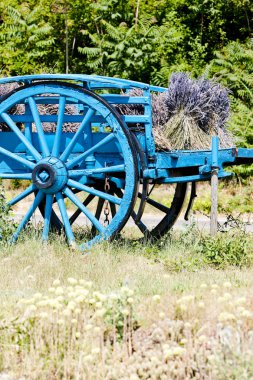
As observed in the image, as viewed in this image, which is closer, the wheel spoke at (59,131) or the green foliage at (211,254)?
the green foliage at (211,254)

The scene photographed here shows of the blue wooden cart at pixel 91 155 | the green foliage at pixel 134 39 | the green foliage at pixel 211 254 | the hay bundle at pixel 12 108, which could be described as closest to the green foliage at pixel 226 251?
the green foliage at pixel 211 254

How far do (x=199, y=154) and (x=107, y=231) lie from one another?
1286mm

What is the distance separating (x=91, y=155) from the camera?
29.4 feet

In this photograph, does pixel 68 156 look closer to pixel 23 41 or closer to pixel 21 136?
pixel 21 136

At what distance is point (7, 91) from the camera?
989 cm

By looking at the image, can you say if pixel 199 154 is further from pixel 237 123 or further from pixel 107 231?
pixel 237 123

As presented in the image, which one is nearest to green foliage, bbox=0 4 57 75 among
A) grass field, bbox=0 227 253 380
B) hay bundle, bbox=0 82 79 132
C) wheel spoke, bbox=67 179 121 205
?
hay bundle, bbox=0 82 79 132

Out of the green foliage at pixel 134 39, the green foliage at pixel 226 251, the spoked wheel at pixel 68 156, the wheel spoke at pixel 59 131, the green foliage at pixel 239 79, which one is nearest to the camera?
the green foliage at pixel 226 251

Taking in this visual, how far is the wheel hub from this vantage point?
8.66 meters

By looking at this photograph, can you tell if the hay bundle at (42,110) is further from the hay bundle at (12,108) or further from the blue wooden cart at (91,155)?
the blue wooden cart at (91,155)

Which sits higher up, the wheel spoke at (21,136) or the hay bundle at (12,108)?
the hay bundle at (12,108)

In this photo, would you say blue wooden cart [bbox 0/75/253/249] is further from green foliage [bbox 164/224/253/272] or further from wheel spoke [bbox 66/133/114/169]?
green foliage [bbox 164/224/253/272]

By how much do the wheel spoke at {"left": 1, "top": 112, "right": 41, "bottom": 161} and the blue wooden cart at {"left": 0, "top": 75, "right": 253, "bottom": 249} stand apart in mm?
11

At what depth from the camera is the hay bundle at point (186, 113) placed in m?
8.95
